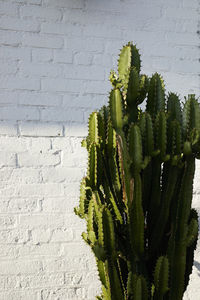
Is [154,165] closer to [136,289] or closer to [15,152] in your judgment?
[136,289]

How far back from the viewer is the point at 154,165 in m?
1.34

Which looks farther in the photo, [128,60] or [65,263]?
[65,263]

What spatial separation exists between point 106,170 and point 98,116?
0.61 feet

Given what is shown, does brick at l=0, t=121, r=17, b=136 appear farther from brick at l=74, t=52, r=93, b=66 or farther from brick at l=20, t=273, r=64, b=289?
brick at l=20, t=273, r=64, b=289

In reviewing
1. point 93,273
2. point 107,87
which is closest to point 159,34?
point 107,87

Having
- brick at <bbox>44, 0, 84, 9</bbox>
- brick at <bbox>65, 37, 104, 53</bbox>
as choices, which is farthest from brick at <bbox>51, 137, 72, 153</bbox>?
brick at <bbox>44, 0, 84, 9</bbox>

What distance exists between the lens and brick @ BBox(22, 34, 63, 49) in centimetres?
207

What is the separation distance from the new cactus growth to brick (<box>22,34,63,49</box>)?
2.48 feet

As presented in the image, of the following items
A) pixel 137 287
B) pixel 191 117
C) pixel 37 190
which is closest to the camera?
pixel 137 287

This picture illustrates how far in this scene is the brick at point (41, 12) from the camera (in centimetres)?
210

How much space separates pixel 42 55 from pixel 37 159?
1.71 ft

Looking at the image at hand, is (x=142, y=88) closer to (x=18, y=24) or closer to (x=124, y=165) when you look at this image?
(x=124, y=165)

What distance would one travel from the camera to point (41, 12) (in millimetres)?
2109

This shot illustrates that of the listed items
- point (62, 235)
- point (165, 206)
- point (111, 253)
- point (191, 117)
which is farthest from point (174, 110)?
point (62, 235)
